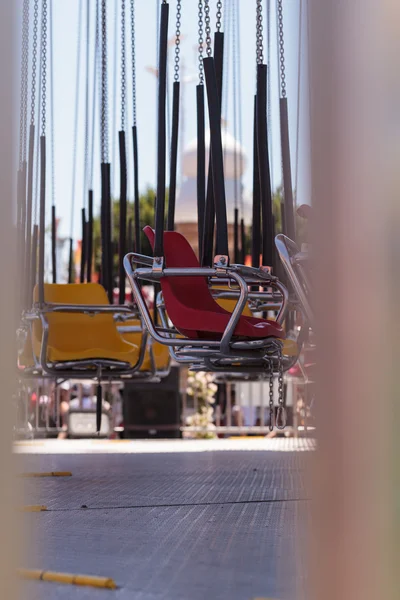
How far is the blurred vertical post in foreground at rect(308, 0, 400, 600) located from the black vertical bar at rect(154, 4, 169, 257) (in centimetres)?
241

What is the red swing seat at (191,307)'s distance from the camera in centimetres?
400

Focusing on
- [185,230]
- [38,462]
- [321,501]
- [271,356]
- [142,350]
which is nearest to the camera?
[321,501]

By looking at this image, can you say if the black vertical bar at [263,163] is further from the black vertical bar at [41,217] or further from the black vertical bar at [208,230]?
the black vertical bar at [41,217]

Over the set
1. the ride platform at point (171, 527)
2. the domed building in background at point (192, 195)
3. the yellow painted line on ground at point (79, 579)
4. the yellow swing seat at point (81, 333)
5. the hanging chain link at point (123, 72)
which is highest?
the domed building in background at point (192, 195)

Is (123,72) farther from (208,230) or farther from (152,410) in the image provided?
(152,410)

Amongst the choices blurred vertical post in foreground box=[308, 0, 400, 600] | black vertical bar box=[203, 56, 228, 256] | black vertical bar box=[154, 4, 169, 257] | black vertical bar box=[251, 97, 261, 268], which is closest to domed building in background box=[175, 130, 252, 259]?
black vertical bar box=[251, 97, 261, 268]

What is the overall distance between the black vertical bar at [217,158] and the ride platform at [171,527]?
2.76 feet

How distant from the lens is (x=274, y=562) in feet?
7.86

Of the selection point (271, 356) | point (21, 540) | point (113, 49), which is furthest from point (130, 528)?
point (113, 49)

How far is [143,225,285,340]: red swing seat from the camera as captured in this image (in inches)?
157

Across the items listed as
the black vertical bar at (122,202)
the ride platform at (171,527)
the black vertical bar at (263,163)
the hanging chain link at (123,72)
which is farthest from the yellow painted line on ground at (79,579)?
the hanging chain link at (123,72)

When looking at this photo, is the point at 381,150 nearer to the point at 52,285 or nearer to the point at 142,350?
the point at 142,350

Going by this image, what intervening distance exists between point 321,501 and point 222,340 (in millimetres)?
2604


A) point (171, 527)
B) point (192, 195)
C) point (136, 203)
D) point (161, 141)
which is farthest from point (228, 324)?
point (192, 195)
